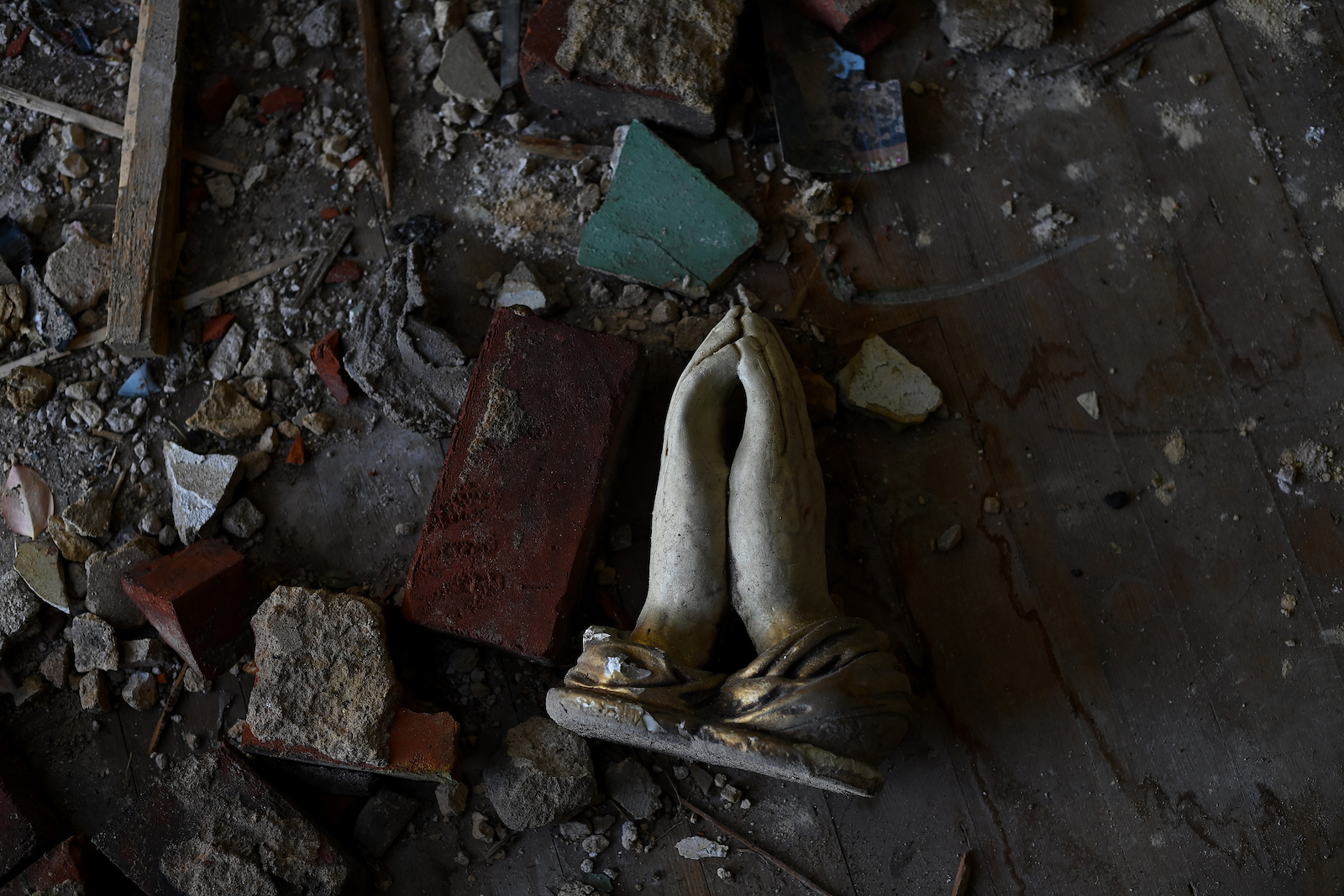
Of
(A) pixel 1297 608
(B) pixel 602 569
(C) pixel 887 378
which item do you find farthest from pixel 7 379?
(A) pixel 1297 608

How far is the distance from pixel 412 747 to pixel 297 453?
2.95 feet

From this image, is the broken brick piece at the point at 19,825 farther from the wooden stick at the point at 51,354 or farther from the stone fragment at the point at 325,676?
the wooden stick at the point at 51,354

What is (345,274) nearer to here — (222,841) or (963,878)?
(222,841)

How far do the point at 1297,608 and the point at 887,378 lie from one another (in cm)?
121

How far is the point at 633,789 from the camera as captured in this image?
241 cm

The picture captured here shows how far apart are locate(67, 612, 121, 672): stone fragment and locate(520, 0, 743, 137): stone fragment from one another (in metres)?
1.92

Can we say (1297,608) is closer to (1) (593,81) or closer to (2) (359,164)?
(1) (593,81)

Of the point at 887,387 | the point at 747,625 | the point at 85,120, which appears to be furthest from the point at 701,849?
the point at 85,120

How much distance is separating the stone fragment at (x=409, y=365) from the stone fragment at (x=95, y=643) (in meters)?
0.95

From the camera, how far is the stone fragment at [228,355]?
8.87 ft

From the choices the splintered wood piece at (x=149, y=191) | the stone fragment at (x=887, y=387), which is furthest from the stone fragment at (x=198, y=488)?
the stone fragment at (x=887, y=387)

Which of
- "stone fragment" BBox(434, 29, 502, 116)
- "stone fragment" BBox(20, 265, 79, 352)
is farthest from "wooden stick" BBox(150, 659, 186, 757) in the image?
"stone fragment" BBox(434, 29, 502, 116)

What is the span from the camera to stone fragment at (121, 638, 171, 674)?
99.1 inches

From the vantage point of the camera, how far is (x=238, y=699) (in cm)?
253
